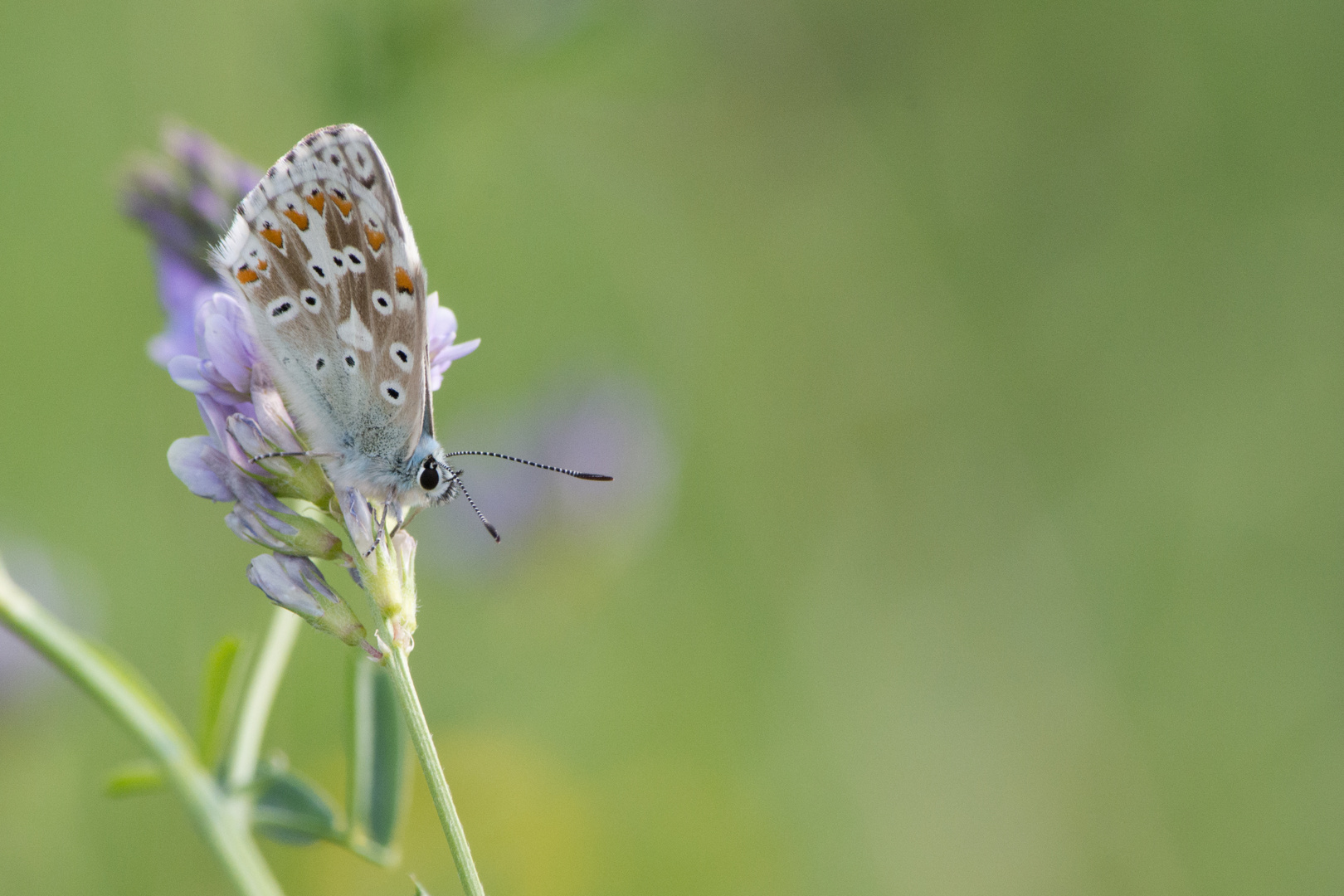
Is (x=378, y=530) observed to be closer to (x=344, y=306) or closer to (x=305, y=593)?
(x=305, y=593)

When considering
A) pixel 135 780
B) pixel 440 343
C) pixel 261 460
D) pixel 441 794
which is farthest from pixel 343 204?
pixel 135 780

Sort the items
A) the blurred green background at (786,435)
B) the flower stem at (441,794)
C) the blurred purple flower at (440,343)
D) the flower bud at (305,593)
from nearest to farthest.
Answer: the flower stem at (441,794)
the flower bud at (305,593)
the blurred purple flower at (440,343)
the blurred green background at (786,435)

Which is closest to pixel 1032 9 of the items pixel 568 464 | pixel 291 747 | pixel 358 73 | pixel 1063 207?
pixel 1063 207

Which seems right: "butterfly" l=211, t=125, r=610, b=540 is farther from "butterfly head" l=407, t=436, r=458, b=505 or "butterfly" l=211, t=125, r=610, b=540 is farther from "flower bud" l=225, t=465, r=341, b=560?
"flower bud" l=225, t=465, r=341, b=560

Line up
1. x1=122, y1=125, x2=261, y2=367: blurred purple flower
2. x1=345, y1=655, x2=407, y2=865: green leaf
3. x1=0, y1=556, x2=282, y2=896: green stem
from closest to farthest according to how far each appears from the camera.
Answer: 1. x1=0, y1=556, x2=282, y2=896: green stem
2. x1=345, y1=655, x2=407, y2=865: green leaf
3. x1=122, y1=125, x2=261, y2=367: blurred purple flower

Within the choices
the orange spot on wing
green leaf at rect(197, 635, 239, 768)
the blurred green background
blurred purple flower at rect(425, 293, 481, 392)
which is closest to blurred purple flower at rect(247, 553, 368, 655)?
green leaf at rect(197, 635, 239, 768)

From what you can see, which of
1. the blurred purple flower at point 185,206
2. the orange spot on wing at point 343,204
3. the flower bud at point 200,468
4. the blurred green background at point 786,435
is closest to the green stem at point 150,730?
the flower bud at point 200,468

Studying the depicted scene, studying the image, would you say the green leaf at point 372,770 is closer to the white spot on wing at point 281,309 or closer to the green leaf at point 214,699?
the green leaf at point 214,699
